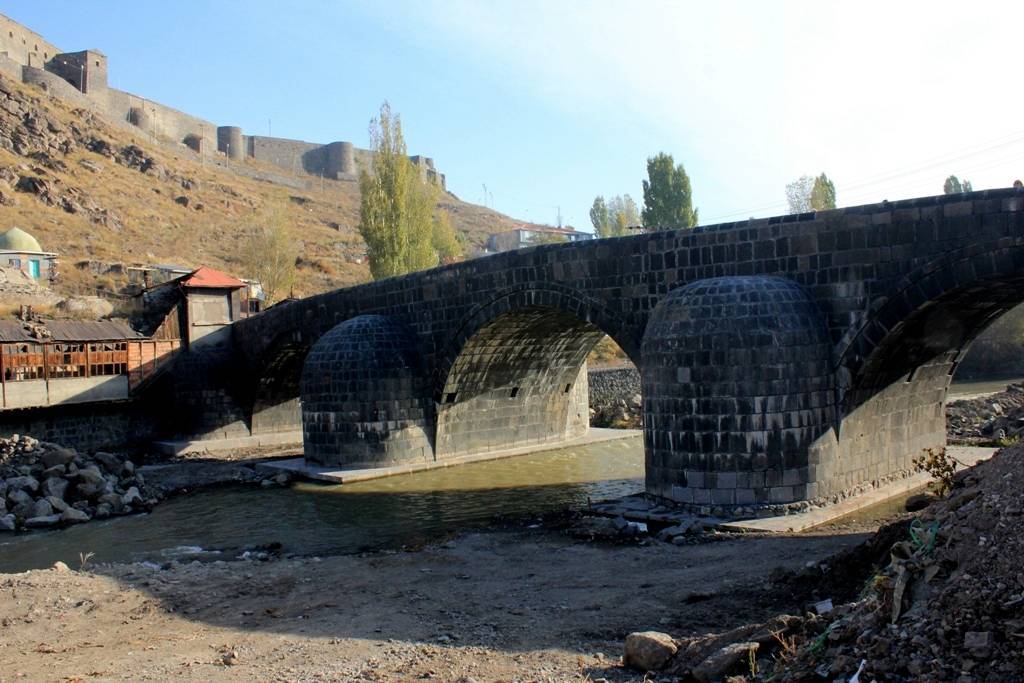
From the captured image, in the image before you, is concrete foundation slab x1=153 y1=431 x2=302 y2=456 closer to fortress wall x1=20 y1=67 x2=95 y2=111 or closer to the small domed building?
the small domed building

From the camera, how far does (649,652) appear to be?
678 centimetres

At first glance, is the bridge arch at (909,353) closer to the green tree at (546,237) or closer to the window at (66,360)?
the window at (66,360)

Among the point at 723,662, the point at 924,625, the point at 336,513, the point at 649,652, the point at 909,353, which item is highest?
the point at 909,353

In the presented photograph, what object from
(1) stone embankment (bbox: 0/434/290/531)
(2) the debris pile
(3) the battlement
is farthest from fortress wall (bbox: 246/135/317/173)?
(2) the debris pile

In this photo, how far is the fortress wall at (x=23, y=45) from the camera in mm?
61719

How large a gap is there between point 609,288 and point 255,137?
75532 millimetres

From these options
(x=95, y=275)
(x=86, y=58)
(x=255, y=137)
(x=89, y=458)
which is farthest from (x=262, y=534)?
(x=255, y=137)

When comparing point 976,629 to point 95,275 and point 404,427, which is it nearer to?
point 404,427

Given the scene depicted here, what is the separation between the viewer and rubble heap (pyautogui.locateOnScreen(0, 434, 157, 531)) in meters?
17.2

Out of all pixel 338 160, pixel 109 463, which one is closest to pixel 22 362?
pixel 109 463

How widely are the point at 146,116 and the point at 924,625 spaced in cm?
7707

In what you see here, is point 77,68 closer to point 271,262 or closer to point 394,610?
point 271,262

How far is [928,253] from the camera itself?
12.5m

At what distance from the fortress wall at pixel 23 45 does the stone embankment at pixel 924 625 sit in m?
70.0
